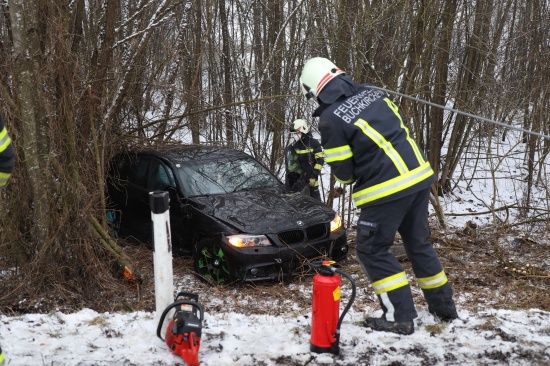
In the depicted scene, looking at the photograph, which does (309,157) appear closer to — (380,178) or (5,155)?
(380,178)

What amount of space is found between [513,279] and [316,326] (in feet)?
11.5

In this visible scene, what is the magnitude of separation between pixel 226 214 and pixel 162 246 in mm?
2777

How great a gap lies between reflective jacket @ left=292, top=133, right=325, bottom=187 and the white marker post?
6127mm

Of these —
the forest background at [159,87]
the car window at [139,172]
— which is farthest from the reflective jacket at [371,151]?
the car window at [139,172]

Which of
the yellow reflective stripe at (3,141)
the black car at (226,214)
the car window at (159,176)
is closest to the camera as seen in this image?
the yellow reflective stripe at (3,141)

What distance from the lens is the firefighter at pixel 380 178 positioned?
3.83 m

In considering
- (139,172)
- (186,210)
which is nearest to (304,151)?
(139,172)

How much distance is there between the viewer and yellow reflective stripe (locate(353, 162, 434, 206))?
12.5 feet

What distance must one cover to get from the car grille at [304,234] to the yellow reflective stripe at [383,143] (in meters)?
2.52

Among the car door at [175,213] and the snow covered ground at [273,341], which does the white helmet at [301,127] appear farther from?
the snow covered ground at [273,341]

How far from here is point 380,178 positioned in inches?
Answer: 151

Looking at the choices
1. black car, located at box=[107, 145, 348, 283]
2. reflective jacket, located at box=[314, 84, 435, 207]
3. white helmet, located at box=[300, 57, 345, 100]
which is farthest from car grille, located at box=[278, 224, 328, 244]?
white helmet, located at box=[300, 57, 345, 100]

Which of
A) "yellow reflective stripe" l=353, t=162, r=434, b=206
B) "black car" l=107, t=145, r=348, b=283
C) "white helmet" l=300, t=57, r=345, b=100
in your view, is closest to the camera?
"yellow reflective stripe" l=353, t=162, r=434, b=206

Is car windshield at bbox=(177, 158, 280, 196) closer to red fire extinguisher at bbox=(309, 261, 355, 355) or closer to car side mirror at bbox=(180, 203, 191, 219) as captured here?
car side mirror at bbox=(180, 203, 191, 219)
